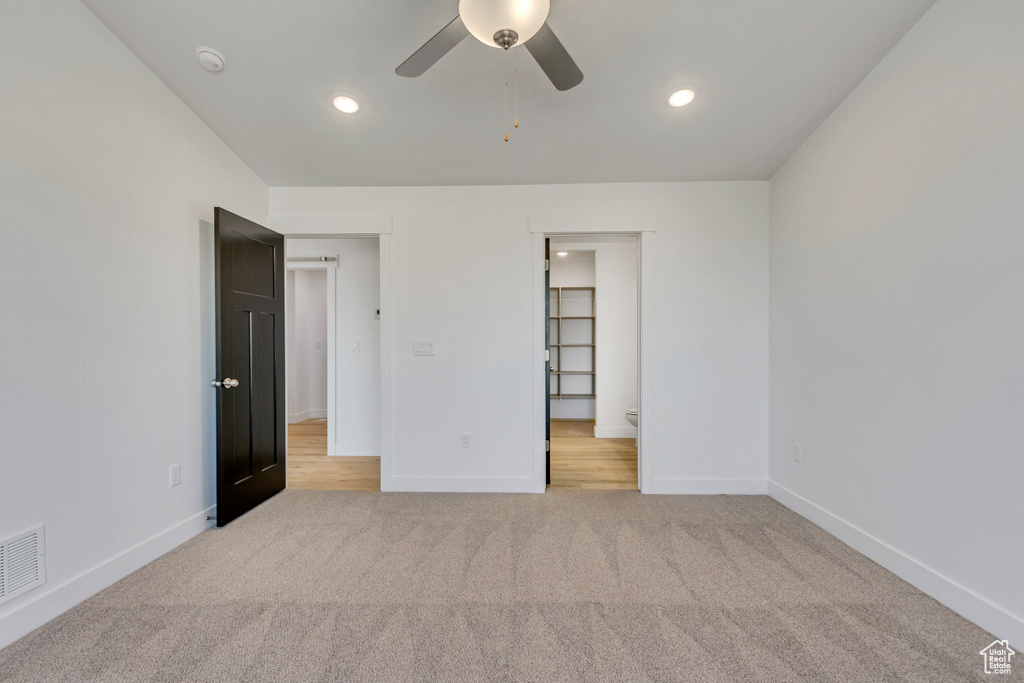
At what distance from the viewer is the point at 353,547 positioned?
2.31 meters

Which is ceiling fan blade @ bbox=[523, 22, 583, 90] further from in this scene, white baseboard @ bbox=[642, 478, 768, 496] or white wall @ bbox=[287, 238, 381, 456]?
white wall @ bbox=[287, 238, 381, 456]

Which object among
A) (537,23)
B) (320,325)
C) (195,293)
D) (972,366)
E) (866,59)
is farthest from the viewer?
(320,325)

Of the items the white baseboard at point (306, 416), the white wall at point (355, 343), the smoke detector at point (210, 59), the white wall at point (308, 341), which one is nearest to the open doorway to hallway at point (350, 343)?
the white wall at point (355, 343)

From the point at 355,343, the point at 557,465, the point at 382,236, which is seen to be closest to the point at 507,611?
the point at 557,465

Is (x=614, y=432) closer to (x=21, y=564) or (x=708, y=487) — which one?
(x=708, y=487)

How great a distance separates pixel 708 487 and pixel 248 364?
3.35 metres

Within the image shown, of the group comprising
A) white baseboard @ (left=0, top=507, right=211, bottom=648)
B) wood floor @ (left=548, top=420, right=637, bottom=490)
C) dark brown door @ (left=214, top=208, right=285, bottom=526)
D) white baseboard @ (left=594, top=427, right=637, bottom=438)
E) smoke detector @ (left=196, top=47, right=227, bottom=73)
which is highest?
smoke detector @ (left=196, top=47, right=227, bottom=73)

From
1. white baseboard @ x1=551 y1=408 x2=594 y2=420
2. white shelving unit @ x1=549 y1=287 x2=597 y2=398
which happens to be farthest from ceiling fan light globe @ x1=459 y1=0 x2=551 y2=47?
white baseboard @ x1=551 y1=408 x2=594 y2=420

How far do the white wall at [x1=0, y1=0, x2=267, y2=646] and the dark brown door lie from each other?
134 millimetres

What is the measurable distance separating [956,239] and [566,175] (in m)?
2.13

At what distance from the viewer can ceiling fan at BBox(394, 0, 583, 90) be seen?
137 centimetres

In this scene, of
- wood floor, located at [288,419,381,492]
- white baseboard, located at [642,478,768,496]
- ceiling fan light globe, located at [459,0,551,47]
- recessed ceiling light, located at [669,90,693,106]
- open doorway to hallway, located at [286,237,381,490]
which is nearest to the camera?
ceiling fan light globe, located at [459,0,551,47]

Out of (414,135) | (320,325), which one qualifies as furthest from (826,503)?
(320,325)

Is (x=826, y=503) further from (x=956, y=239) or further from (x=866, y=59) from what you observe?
(x=866, y=59)
